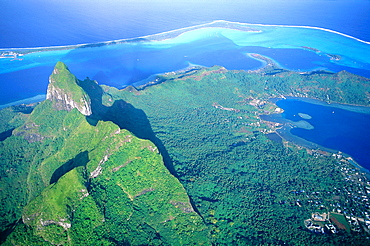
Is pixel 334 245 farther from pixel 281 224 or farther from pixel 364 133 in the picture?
pixel 364 133

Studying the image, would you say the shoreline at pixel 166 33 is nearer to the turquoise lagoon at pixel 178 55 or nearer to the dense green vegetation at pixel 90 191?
the turquoise lagoon at pixel 178 55

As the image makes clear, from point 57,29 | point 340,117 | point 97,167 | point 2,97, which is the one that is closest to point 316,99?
point 340,117

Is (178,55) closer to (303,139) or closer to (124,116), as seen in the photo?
(124,116)

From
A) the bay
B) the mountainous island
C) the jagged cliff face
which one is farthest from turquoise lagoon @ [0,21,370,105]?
the jagged cliff face

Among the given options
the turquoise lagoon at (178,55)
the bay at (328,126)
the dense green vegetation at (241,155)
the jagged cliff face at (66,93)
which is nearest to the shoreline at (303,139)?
the bay at (328,126)

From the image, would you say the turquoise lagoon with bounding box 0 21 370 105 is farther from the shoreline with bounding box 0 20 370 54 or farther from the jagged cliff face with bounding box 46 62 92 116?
the jagged cliff face with bounding box 46 62 92 116
